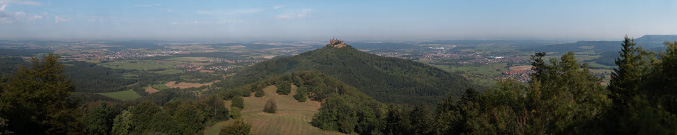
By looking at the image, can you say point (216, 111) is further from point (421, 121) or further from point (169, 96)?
point (169, 96)

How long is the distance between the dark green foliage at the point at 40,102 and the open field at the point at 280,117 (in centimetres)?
2080

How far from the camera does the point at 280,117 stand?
53.7 metres

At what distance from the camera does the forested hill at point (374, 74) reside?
356 ft

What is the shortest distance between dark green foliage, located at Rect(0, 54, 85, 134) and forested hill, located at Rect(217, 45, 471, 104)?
84.4m

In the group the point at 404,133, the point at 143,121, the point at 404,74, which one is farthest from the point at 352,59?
the point at 143,121

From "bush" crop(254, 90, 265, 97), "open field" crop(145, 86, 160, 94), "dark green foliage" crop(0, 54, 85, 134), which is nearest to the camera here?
"dark green foliage" crop(0, 54, 85, 134)

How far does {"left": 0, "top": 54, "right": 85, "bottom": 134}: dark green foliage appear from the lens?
17609mm

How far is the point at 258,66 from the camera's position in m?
138

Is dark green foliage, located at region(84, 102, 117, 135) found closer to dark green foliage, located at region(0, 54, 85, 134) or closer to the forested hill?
dark green foliage, located at region(0, 54, 85, 134)

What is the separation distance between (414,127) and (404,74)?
101 m

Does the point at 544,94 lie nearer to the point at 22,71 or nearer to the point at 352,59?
the point at 22,71

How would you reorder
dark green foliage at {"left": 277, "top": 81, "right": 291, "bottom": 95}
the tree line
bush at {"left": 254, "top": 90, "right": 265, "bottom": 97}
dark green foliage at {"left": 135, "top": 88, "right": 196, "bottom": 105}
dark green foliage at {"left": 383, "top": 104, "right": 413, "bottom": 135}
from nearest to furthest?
the tree line → dark green foliage at {"left": 383, "top": 104, "right": 413, "bottom": 135} → bush at {"left": 254, "top": 90, "right": 265, "bottom": 97} → dark green foliage at {"left": 277, "top": 81, "right": 291, "bottom": 95} → dark green foliage at {"left": 135, "top": 88, "right": 196, "bottom": 105}

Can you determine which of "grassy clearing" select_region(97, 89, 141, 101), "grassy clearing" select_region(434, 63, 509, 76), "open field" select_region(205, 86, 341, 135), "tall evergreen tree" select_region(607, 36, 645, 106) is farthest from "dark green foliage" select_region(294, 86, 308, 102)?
"grassy clearing" select_region(434, 63, 509, 76)

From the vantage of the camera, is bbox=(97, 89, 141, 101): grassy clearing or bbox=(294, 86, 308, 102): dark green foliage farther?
bbox=(97, 89, 141, 101): grassy clearing
